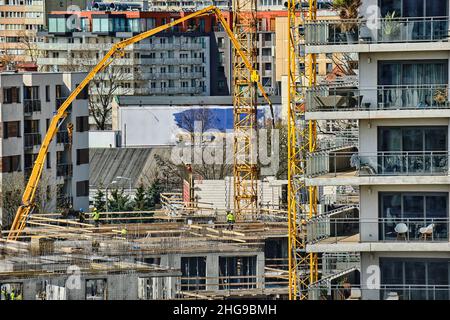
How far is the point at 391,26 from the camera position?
3659 centimetres

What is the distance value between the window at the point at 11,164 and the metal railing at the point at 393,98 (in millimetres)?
47808

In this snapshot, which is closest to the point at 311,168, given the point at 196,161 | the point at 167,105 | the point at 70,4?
the point at 196,161

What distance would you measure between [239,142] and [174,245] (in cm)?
3937

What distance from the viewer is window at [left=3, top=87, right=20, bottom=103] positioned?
83438mm

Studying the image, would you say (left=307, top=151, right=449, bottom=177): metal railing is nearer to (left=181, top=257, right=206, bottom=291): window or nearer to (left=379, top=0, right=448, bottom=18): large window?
(left=379, top=0, right=448, bottom=18): large window

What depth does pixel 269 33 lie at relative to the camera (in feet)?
573

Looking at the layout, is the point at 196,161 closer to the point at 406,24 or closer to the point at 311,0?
the point at 311,0

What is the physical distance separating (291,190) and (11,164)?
97.6 ft

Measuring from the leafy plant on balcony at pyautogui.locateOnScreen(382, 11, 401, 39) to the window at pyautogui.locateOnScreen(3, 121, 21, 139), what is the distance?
1919 inches

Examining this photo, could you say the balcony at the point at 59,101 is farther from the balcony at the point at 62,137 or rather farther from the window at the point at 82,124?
the window at the point at 82,124

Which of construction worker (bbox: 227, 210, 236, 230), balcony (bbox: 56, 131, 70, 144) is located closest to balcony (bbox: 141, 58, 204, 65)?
balcony (bbox: 56, 131, 70, 144)

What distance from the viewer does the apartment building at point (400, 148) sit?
36250 millimetres

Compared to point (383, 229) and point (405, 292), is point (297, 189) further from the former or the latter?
point (405, 292)

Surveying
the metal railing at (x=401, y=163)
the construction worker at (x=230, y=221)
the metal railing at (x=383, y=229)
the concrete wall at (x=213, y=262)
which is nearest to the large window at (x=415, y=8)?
the metal railing at (x=401, y=163)
